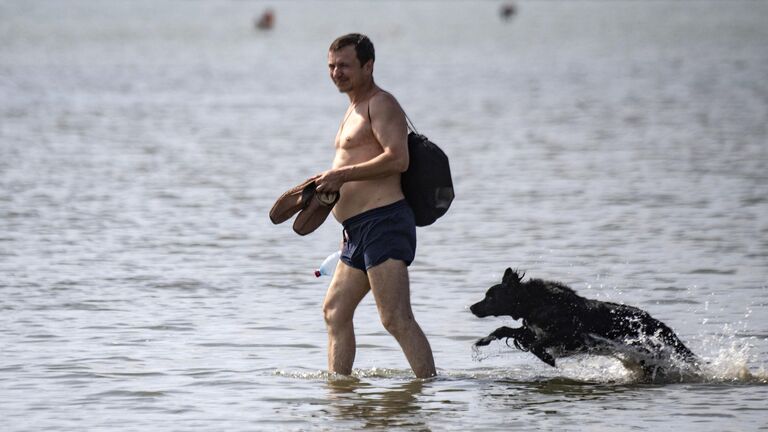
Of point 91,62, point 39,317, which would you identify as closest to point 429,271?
point 39,317

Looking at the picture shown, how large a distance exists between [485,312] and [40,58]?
4510 centimetres

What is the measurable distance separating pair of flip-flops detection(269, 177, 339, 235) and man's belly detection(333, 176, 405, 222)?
109mm

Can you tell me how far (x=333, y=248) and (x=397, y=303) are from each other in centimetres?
565

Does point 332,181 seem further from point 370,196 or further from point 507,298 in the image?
point 507,298

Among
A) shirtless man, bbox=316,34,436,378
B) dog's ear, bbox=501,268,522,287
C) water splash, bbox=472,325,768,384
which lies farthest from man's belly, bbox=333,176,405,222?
water splash, bbox=472,325,768,384

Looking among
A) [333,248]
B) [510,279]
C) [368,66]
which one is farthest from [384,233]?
[333,248]

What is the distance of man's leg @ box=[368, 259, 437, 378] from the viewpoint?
7.73 metres

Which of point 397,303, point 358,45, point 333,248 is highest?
point 358,45

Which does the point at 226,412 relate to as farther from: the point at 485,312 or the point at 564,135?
the point at 564,135

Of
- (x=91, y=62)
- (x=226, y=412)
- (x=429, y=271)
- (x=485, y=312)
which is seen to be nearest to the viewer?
(x=226, y=412)

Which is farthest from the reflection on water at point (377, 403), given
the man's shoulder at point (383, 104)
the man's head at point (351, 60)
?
the man's head at point (351, 60)

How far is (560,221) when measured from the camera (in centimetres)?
1455

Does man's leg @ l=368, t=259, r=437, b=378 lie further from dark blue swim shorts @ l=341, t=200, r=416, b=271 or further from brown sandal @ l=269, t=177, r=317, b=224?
brown sandal @ l=269, t=177, r=317, b=224

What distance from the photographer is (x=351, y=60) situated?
7680mm
